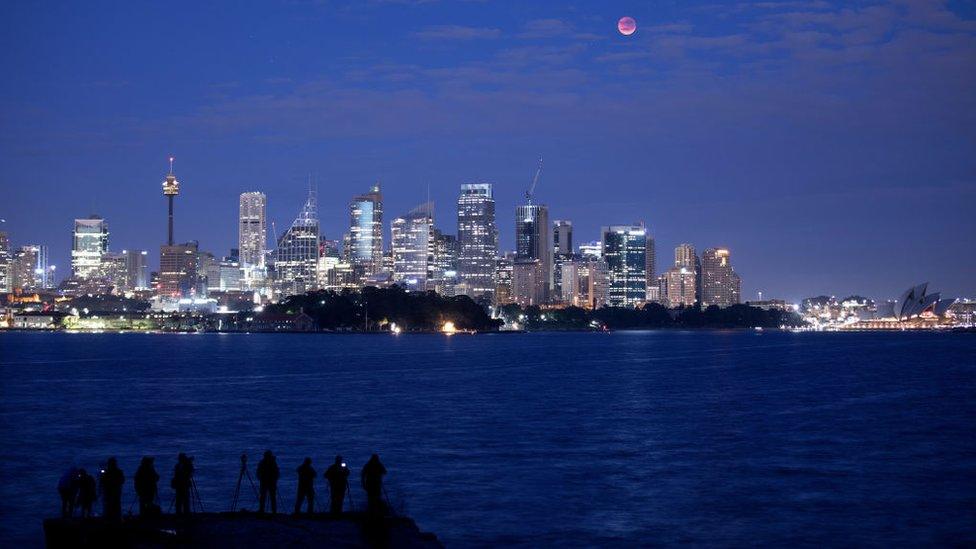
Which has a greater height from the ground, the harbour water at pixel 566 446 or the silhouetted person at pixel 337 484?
the silhouetted person at pixel 337 484

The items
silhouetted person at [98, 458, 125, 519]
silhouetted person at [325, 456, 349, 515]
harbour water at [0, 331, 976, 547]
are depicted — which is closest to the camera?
silhouetted person at [98, 458, 125, 519]

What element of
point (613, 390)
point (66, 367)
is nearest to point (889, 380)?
point (613, 390)

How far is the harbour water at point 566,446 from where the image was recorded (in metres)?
31.5

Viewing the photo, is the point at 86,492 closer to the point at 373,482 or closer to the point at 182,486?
the point at 182,486

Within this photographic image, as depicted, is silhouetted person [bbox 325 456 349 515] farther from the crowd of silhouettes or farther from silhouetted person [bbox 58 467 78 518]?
silhouetted person [bbox 58 467 78 518]

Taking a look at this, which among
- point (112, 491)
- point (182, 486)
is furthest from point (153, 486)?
point (112, 491)

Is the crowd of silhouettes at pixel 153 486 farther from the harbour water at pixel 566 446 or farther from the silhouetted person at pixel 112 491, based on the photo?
the harbour water at pixel 566 446

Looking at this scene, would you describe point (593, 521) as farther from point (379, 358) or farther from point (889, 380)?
point (379, 358)

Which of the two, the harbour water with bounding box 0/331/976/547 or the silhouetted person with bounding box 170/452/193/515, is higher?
the silhouetted person with bounding box 170/452/193/515

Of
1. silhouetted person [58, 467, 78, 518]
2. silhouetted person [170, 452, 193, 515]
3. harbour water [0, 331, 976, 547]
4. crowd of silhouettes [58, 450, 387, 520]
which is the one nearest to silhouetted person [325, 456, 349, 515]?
crowd of silhouettes [58, 450, 387, 520]

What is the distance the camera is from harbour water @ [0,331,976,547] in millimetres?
31516

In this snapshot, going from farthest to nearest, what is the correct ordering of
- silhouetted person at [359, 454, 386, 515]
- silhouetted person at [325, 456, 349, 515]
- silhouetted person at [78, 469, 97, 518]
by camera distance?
1. silhouetted person at [325, 456, 349, 515]
2. silhouetted person at [359, 454, 386, 515]
3. silhouetted person at [78, 469, 97, 518]

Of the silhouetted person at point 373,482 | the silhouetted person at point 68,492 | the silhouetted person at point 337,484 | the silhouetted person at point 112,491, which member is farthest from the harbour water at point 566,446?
the silhouetted person at point 112,491

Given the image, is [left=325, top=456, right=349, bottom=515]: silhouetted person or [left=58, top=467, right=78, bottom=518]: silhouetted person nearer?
[left=58, top=467, right=78, bottom=518]: silhouetted person
